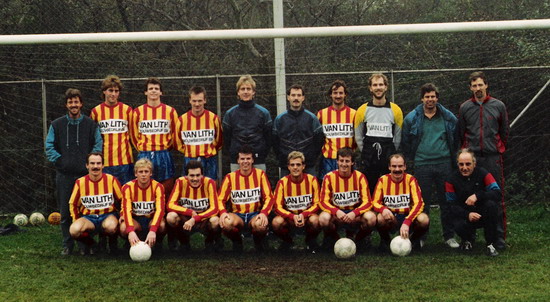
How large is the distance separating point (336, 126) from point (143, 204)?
1.91m

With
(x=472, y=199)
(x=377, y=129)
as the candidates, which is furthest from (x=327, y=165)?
(x=472, y=199)

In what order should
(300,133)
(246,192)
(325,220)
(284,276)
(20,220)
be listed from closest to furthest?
(284,276)
(325,220)
(246,192)
(300,133)
(20,220)

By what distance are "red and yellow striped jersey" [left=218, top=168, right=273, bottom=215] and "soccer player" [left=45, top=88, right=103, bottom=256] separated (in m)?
1.26

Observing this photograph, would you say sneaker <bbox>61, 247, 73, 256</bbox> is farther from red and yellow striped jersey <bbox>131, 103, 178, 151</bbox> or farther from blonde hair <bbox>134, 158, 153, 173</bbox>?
red and yellow striped jersey <bbox>131, 103, 178, 151</bbox>

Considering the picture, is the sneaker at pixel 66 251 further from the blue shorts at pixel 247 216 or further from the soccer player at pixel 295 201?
the soccer player at pixel 295 201

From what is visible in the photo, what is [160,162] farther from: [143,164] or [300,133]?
[300,133]

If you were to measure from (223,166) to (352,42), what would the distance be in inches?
124

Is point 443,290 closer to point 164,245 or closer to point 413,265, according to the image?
point 413,265

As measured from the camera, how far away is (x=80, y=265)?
588 cm

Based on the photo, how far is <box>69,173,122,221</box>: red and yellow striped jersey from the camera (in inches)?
244

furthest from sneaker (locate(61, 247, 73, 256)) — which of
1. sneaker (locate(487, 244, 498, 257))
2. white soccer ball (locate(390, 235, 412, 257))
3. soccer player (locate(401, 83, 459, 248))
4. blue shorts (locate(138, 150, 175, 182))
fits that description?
sneaker (locate(487, 244, 498, 257))

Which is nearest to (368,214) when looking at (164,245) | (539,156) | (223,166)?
(164,245)

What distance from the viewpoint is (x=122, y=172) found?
22.1 feet

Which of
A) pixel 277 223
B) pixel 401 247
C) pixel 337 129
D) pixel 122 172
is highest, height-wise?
pixel 337 129
